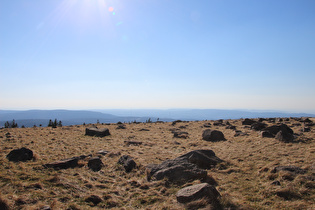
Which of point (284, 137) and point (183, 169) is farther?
point (284, 137)

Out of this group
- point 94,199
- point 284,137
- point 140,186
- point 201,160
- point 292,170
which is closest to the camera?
point 94,199

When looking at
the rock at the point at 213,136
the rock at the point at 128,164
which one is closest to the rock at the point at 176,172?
the rock at the point at 128,164

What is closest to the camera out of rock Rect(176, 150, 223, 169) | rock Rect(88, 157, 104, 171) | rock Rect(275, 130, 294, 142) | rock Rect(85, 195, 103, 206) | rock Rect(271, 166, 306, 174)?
rock Rect(85, 195, 103, 206)

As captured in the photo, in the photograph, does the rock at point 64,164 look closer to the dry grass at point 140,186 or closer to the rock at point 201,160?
the dry grass at point 140,186

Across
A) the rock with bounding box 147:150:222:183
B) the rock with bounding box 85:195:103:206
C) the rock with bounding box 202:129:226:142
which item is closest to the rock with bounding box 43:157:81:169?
the rock with bounding box 85:195:103:206

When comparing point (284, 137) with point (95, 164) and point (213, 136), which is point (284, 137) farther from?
point (95, 164)

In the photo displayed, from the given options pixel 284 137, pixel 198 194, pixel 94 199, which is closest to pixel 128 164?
pixel 94 199

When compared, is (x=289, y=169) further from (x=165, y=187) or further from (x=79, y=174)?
(x=79, y=174)

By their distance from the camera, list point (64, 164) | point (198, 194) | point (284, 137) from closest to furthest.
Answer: point (198, 194) < point (64, 164) < point (284, 137)

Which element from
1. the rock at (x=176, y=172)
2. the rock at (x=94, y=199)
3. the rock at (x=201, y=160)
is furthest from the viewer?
the rock at (x=201, y=160)

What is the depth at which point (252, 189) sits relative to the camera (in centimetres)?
880

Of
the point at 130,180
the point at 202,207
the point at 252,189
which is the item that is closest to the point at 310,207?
the point at 252,189

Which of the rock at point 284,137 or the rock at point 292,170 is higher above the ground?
the rock at point 284,137

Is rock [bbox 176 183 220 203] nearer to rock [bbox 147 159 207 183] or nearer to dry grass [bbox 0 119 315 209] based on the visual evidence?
dry grass [bbox 0 119 315 209]
